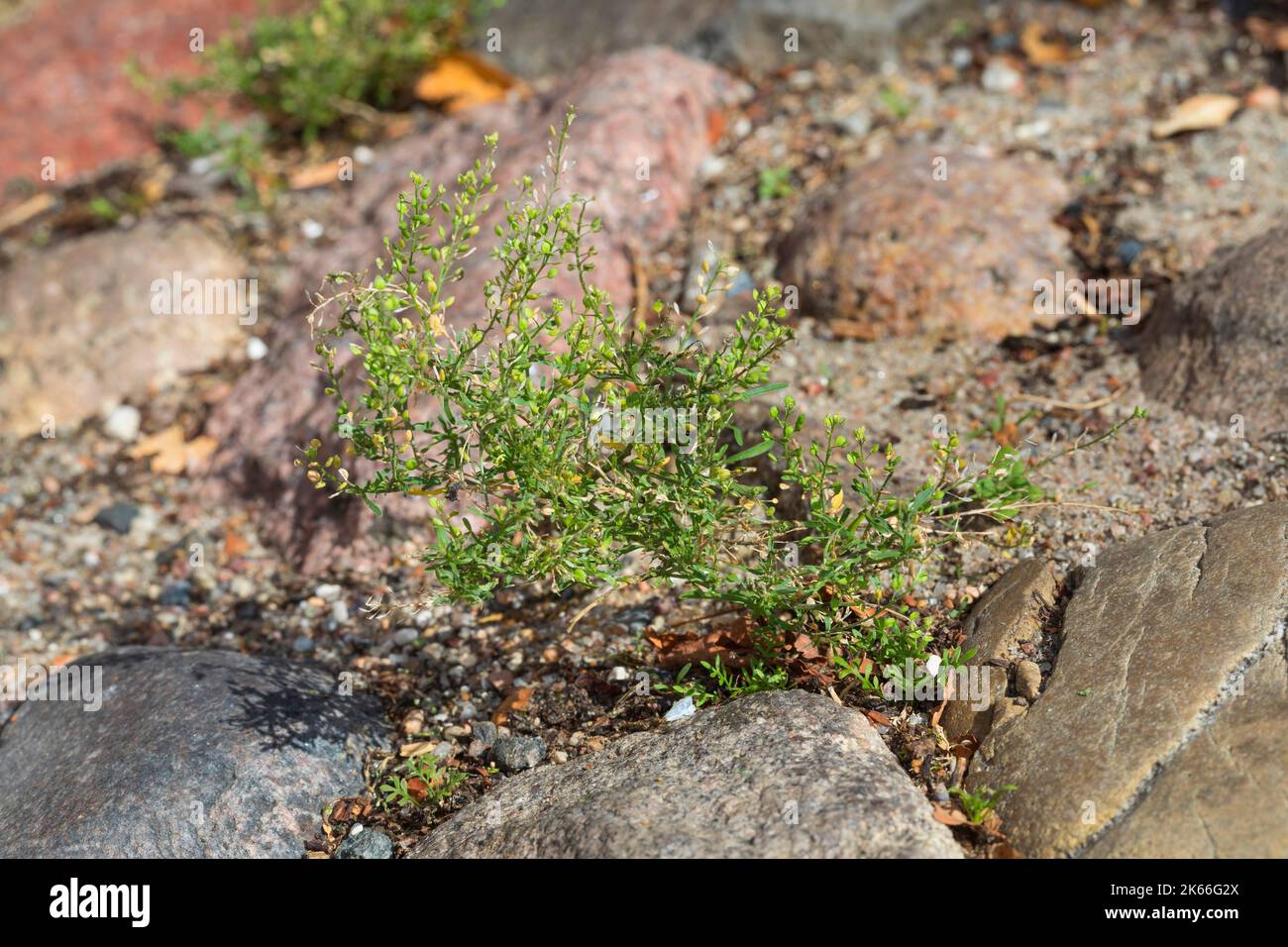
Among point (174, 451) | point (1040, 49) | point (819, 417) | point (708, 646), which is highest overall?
point (1040, 49)

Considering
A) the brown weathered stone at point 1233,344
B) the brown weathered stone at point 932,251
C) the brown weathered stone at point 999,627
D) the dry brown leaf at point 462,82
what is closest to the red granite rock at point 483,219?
the dry brown leaf at point 462,82

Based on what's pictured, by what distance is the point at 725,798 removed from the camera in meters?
2.76

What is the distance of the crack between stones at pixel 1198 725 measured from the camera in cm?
257

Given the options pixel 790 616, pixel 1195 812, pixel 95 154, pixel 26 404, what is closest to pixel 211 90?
pixel 95 154

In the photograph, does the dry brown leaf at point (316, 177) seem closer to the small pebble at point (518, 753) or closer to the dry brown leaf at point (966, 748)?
the small pebble at point (518, 753)

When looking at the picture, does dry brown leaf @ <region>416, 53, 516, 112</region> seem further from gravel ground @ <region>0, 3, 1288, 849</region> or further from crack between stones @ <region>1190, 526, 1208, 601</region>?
crack between stones @ <region>1190, 526, 1208, 601</region>

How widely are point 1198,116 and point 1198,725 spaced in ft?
10.7

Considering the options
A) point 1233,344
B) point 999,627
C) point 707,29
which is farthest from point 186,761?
point 707,29

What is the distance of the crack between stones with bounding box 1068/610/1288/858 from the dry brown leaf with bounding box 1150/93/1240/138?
2885 mm

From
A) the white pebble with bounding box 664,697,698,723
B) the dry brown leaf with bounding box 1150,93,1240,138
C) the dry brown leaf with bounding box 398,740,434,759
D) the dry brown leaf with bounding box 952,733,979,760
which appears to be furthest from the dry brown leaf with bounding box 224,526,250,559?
the dry brown leaf with bounding box 1150,93,1240,138

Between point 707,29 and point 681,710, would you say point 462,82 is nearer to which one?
point 707,29

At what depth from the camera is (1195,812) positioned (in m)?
2.49

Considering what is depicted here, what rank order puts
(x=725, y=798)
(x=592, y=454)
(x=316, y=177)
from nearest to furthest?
(x=725, y=798) → (x=592, y=454) → (x=316, y=177)
